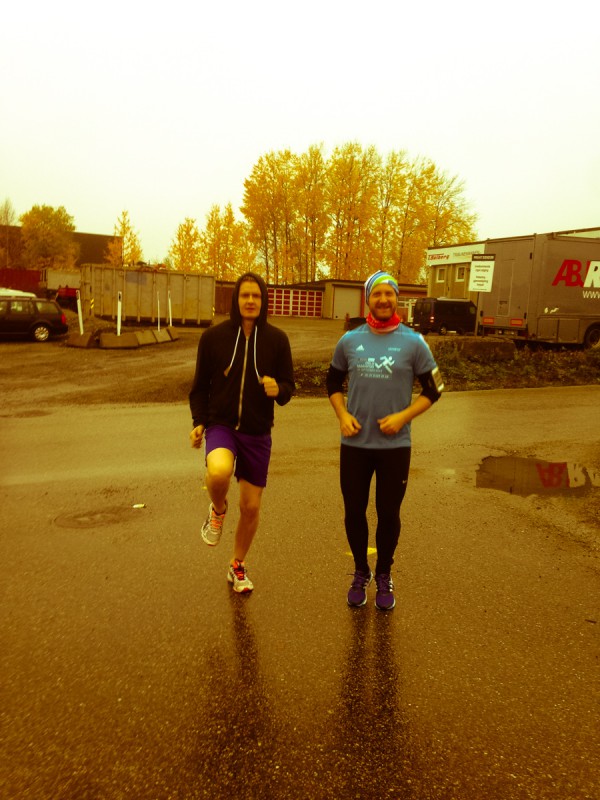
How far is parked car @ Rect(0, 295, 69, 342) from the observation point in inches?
900

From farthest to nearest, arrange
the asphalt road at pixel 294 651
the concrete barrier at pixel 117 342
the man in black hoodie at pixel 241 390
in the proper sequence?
the concrete barrier at pixel 117 342 < the man in black hoodie at pixel 241 390 < the asphalt road at pixel 294 651

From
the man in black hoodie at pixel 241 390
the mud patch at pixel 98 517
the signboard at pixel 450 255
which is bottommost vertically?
the mud patch at pixel 98 517

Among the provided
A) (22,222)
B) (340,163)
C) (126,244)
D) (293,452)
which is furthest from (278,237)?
(293,452)

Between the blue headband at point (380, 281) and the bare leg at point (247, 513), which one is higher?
the blue headband at point (380, 281)

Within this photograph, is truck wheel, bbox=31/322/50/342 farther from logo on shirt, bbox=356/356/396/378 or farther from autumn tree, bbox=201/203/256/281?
autumn tree, bbox=201/203/256/281

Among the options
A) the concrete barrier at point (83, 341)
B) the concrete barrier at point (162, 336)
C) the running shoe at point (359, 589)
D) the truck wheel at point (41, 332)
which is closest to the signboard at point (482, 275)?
the concrete barrier at point (162, 336)

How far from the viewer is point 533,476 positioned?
23.4 ft

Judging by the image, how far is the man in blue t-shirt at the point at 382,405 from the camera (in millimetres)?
3721

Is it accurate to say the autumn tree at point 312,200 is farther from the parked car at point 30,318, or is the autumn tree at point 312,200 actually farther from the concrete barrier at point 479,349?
the concrete barrier at point 479,349

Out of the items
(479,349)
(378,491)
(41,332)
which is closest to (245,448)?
(378,491)

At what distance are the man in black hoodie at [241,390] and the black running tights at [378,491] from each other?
20.2 inches

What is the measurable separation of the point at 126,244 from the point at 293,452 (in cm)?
4960

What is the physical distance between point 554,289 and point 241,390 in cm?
1744

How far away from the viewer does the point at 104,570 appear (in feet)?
14.3
